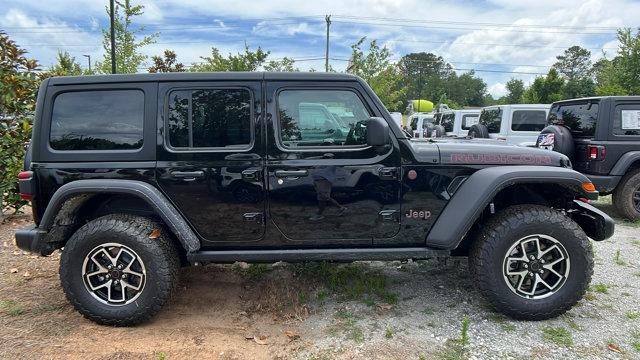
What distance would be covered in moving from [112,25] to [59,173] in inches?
413

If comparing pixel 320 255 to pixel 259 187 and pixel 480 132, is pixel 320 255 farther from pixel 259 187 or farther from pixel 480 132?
pixel 480 132

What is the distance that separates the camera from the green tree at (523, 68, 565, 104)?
28859 mm

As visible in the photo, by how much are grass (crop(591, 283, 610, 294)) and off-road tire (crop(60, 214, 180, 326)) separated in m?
3.66

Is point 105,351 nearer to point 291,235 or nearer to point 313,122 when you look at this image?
point 291,235

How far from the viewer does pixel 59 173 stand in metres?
3.20

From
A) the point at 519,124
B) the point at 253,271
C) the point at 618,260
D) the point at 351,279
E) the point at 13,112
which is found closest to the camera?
the point at 351,279

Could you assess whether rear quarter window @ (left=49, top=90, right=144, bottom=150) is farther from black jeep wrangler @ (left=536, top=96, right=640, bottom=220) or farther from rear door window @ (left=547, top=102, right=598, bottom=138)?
rear door window @ (left=547, top=102, right=598, bottom=138)

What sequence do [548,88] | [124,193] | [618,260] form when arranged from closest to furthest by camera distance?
[124,193]
[618,260]
[548,88]

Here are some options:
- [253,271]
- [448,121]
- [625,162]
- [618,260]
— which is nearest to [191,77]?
[253,271]

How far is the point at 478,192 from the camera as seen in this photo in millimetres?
3148

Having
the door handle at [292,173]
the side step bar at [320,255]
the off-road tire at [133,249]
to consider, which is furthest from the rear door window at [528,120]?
the off-road tire at [133,249]

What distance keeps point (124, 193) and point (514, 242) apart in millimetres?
2930

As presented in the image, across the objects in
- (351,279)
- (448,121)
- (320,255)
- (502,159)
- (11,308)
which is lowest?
(11,308)

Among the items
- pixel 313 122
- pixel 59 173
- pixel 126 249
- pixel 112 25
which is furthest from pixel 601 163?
pixel 112 25
